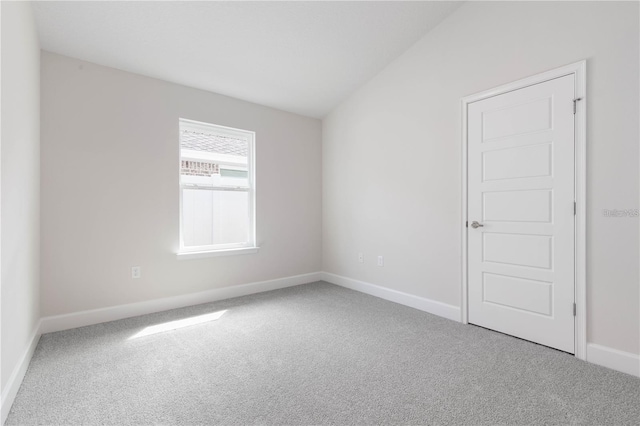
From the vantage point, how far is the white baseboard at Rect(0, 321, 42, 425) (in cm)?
163

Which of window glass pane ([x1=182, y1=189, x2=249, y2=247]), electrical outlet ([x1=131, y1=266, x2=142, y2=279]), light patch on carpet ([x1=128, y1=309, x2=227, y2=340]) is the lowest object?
light patch on carpet ([x1=128, y1=309, x2=227, y2=340])

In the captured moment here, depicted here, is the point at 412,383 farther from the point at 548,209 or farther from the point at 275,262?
the point at 275,262

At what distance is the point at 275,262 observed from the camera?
4.36 meters

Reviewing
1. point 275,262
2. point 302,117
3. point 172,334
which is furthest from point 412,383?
point 302,117

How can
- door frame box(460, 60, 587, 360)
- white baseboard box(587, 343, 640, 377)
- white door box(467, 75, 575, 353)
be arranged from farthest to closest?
white door box(467, 75, 575, 353) → door frame box(460, 60, 587, 360) → white baseboard box(587, 343, 640, 377)

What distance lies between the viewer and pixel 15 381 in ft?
6.06

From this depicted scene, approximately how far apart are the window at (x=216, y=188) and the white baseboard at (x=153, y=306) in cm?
51

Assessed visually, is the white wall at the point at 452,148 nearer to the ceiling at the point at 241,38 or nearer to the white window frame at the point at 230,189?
the ceiling at the point at 241,38

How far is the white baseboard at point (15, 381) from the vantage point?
1627 millimetres

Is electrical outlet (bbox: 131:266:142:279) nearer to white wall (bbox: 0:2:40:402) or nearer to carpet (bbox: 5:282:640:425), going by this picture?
carpet (bbox: 5:282:640:425)

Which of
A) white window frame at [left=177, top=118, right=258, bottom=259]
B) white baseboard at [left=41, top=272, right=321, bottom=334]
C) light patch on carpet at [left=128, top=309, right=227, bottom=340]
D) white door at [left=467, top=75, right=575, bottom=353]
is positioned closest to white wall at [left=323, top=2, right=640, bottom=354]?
white door at [left=467, top=75, right=575, bottom=353]

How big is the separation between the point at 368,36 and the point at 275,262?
9.65 ft

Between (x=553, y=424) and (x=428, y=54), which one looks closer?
(x=553, y=424)

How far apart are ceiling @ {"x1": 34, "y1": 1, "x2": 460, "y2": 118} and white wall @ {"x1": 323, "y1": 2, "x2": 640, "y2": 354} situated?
1.43ft
